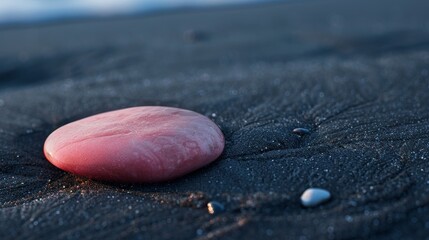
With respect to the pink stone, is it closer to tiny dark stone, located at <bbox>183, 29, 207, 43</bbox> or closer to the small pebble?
the small pebble

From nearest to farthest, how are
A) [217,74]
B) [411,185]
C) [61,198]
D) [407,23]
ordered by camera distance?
[411,185] → [61,198] → [217,74] → [407,23]

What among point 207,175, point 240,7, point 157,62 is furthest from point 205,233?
point 240,7

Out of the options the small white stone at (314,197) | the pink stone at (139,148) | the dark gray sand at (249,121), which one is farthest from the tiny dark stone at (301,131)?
the small white stone at (314,197)

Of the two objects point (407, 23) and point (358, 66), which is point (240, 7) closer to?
point (407, 23)

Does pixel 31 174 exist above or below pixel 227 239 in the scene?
below

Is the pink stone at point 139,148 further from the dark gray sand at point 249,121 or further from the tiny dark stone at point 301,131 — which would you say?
the tiny dark stone at point 301,131

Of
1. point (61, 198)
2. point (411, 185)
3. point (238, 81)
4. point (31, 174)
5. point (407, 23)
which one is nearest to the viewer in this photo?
point (411, 185)

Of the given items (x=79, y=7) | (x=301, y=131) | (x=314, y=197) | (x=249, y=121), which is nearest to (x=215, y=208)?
(x=314, y=197)

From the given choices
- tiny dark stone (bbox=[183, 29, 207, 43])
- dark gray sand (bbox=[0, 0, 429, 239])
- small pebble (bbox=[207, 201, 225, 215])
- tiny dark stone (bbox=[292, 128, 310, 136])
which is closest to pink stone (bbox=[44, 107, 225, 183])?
dark gray sand (bbox=[0, 0, 429, 239])
